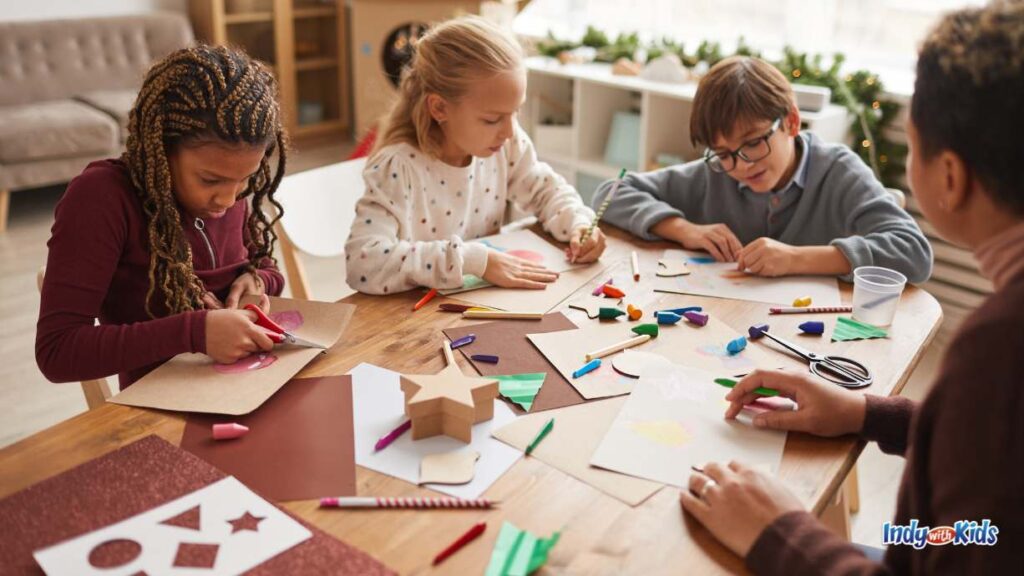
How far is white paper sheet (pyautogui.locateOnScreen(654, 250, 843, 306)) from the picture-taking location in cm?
153

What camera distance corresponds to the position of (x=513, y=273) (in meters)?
1.59

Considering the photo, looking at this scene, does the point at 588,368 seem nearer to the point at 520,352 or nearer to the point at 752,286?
the point at 520,352

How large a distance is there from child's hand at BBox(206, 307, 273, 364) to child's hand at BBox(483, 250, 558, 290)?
46 centimetres

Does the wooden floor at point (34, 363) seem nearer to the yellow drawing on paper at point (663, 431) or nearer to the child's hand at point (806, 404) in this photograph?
the child's hand at point (806, 404)

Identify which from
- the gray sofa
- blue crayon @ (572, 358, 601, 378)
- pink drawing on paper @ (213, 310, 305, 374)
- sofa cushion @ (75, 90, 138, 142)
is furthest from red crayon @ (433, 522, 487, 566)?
sofa cushion @ (75, 90, 138, 142)

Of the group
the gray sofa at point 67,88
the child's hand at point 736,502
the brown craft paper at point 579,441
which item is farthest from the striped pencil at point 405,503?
the gray sofa at point 67,88

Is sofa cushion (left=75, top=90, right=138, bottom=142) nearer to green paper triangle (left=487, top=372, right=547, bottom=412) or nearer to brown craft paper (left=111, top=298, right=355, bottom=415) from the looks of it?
brown craft paper (left=111, top=298, right=355, bottom=415)

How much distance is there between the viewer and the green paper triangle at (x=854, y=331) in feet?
4.52

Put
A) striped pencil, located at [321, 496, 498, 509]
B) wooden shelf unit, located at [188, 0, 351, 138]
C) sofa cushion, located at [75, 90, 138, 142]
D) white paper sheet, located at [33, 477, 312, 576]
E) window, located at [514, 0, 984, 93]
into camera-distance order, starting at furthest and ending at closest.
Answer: wooden shelf unit, located at [188, 0, 351, 138], sofa cushion, located at [75, 90, 138, 142], window, located at [514, 0, 984, 93], striped pencil, located at [321, 496, 498, 509], white paper sheet, located at [33, 477, 312, 576]

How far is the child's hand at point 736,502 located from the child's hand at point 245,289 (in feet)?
2.60

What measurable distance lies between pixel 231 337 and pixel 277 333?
8 cm

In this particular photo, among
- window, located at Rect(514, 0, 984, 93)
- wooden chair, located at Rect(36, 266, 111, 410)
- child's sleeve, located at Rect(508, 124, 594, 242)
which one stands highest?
window, located at Rect(514, 0, 984, 93)

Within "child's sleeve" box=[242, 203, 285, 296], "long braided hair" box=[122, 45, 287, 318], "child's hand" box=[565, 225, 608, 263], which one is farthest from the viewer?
"child's hand" box=[565, 225, 608, 263]

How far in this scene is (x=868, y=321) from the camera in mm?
1434
